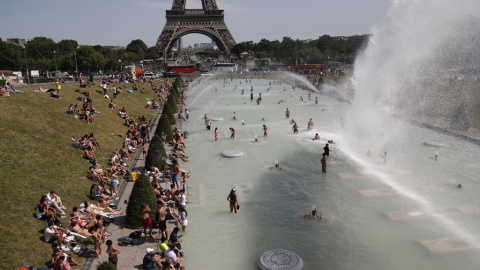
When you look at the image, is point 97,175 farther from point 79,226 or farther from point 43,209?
point 79,226

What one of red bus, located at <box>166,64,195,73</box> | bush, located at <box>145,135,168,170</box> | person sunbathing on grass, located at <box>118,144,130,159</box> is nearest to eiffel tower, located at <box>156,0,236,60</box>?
red bus, located at <box>166,64,195,73</box>

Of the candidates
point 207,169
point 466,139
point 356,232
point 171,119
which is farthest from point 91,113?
point 466,139

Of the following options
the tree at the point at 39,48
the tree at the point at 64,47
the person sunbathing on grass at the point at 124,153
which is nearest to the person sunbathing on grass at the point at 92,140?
the person sunbathing on grass at the point at 124,153

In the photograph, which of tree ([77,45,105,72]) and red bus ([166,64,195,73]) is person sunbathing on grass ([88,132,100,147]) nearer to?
tree ([77,45,105,72])

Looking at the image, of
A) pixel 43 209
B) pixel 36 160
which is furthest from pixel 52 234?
pixel 36 160

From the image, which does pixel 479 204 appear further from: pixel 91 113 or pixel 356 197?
pixel 91 113

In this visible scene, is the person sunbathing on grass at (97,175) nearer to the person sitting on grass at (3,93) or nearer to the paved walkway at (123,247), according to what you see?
the paved walkway at (123,247)
